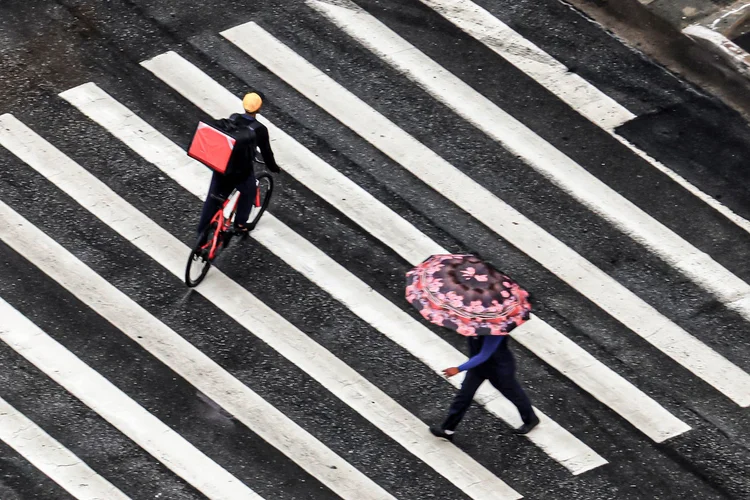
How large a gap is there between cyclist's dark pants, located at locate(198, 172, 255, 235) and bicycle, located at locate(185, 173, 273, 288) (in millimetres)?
44

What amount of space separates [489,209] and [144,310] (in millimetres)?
3657

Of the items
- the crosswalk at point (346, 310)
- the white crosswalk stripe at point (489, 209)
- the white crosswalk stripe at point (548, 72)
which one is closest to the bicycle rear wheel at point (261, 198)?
the crosswalk at point (346, 310)

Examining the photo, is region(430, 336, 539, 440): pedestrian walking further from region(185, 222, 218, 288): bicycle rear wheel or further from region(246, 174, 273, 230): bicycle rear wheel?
region(246, 174, 273, 230): bicycle rear wheel

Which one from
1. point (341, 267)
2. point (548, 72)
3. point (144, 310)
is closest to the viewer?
point (144, 310)

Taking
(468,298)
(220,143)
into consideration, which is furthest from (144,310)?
(468,298)

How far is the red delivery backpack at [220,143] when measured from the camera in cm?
1052

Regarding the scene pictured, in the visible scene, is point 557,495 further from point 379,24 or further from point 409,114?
point 379,24

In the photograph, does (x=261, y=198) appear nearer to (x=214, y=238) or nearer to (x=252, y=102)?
(x=214, y=238)

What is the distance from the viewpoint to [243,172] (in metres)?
10.9

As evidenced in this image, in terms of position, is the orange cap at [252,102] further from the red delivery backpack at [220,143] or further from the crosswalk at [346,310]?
the crosswalk at [346,310]

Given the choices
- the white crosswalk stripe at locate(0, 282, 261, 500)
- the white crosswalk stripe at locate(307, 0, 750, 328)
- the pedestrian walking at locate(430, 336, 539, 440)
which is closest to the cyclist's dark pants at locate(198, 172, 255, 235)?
the white crosswalk stripe at locate(0, 282, 261, 500)

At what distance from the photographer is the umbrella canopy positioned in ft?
30.2

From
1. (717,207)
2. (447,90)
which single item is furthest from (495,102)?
(717,207)

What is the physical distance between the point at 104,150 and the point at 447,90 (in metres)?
3.82
